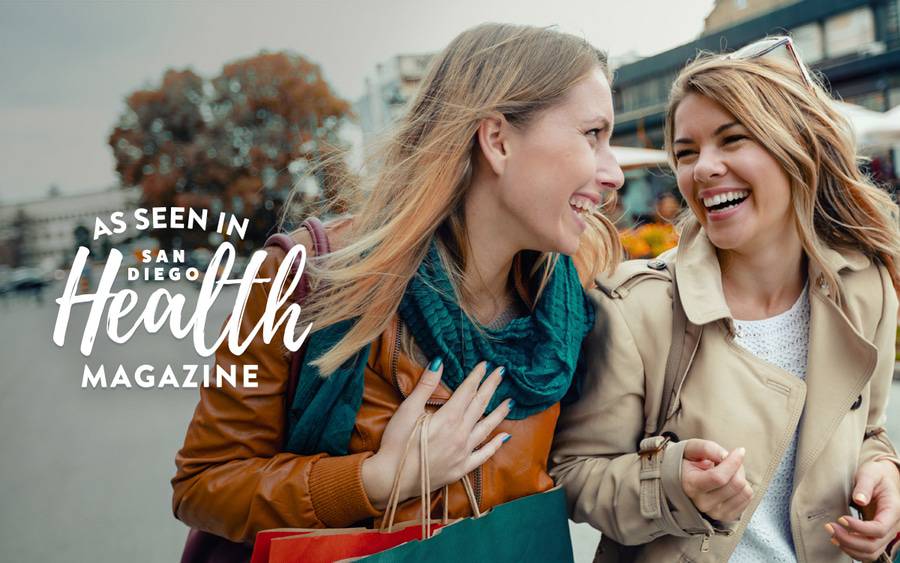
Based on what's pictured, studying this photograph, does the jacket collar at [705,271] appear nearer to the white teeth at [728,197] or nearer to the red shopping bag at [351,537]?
the white teeth at [728,197]

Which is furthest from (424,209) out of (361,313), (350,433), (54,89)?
(54,89)

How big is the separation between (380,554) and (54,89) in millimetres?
10877

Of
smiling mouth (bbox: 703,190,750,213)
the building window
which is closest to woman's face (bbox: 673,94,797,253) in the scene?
smiling mouth (bbox: 703,190,750,213)

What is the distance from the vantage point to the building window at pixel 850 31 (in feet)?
54.0

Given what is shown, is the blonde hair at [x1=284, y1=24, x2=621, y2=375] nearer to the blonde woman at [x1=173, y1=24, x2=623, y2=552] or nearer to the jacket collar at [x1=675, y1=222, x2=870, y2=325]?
the blonde woman at [x1=173, y1=24, x2=623, y2=552]

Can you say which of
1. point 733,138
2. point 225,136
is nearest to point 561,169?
point 733,138

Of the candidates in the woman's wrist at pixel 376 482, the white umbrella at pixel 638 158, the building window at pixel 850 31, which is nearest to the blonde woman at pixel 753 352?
the woman's wrist at pixel 376 482

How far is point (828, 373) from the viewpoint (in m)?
1.62

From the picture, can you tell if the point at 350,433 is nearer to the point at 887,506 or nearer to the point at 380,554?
the point at 380,554

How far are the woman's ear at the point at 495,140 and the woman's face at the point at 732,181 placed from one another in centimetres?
49

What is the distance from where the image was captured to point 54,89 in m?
10.0

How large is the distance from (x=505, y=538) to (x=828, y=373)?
0.86 meters

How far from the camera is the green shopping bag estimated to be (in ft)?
3.89

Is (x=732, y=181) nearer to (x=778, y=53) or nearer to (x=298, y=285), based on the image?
(x=778, y=53)
